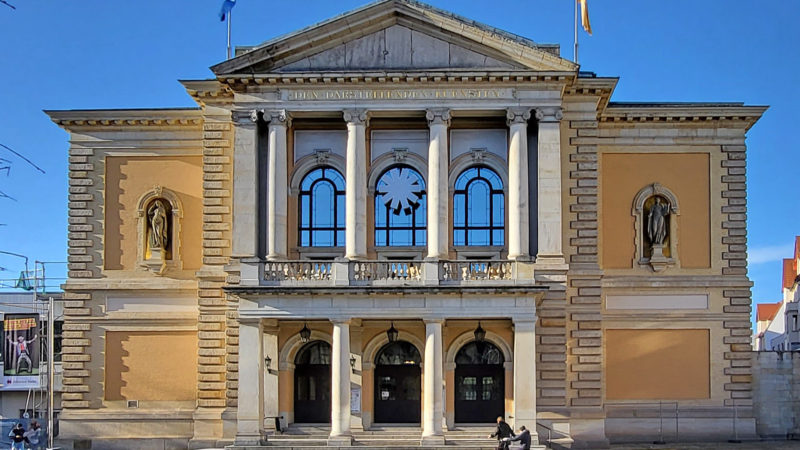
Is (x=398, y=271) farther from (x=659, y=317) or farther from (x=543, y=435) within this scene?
(x=659, y=317)

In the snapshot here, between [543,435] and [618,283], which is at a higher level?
[618,283]

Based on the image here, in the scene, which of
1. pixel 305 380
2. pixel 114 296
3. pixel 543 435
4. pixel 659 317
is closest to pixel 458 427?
pixel 543 435

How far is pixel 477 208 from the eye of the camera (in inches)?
1383

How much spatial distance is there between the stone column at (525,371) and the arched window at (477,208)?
382cm

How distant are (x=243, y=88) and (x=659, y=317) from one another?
1572cm

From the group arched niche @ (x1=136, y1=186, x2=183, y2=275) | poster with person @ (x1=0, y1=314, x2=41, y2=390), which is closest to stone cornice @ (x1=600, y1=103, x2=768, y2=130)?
arched niche @ (x1=136, y1=186, x2=183, y2=275)

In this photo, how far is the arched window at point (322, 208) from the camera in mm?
35094

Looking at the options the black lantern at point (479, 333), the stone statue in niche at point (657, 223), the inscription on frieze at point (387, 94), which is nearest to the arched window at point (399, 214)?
the inscription on frieze at point (387, 94)

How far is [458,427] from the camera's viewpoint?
34500mm

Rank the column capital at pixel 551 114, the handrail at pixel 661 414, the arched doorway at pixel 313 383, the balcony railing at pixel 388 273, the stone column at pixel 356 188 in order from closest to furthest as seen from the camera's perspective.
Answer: the balcony railing at pixel 388 273 → the stone column at pixel 356 188 → the column capital at pixel 551 114 → the arched doorway at pixel 313 383 → the handrail at pixel 661 414

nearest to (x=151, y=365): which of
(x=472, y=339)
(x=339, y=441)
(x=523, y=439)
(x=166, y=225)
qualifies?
(x=166, y=225)

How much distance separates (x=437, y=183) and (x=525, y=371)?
6334mm

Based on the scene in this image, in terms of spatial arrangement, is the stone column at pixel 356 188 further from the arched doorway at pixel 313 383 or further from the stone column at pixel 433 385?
the arched doorway at pixel 313 383

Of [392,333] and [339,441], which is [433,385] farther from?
[339,441]
